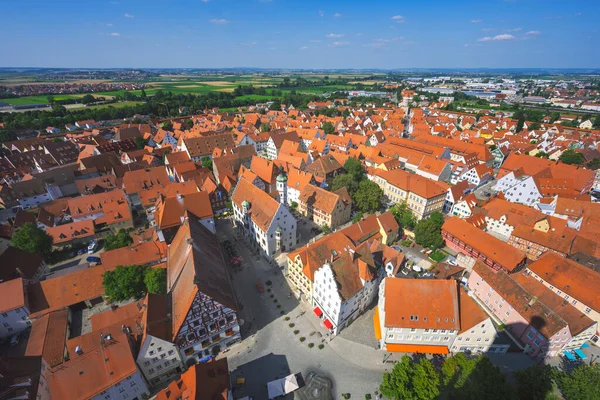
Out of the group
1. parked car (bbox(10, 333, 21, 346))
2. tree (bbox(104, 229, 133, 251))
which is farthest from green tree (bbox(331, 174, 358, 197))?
parked car (bbox(10, 333, 21, 346))

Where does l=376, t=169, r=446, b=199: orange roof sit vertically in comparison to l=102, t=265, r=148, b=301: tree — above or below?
above

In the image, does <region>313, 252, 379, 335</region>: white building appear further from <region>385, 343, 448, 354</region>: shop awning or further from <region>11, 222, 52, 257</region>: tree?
<region>11, 222, 52, 257</region>: tree

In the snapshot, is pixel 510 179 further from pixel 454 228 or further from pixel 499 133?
pixel 499 133

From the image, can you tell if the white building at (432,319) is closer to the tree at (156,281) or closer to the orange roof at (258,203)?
the orange roof at (258,203)

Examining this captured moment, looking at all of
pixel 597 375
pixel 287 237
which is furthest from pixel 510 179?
pixel 287 237

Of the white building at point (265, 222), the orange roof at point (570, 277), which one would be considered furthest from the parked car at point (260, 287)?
the orange roof at point (570, 277)
